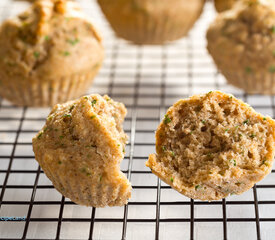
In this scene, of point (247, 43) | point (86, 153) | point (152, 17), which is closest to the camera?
point (86, 153)

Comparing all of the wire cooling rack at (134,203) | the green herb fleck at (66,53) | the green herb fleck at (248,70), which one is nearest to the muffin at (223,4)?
the wire cooling rack at (134,203)

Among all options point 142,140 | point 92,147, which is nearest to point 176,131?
point 92,147

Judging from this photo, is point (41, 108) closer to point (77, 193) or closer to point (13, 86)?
point (13, 86)

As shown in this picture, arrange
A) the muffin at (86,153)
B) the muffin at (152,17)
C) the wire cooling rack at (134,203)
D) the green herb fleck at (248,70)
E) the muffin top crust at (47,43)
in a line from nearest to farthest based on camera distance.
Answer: the muffin at (86,153)
the wire cooling rack at (134,203)
the muffin top crust at (47,43)
the green herb fleck at (248,70)
the muffin at (152,17)

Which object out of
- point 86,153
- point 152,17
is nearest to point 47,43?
point 152,17

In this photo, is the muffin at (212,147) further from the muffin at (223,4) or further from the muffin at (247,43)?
the muffin at (223,4)

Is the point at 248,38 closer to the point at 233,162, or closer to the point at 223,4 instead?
the point at 223,4

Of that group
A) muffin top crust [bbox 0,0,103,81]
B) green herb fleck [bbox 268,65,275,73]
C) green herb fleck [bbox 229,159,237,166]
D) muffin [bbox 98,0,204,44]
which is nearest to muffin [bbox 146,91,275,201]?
green herb fleck [bbox 229,159,237,166]
